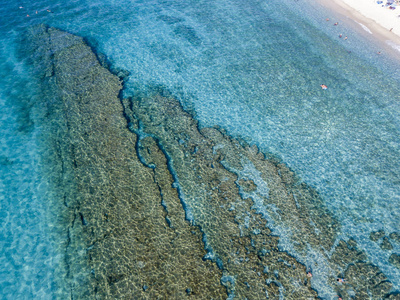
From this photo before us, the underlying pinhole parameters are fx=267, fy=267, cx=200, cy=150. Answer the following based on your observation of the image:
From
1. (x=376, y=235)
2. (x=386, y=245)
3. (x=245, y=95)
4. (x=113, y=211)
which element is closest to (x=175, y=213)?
(x=113, y=211)

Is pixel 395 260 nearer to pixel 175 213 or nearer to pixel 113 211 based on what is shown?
pixel 175 213

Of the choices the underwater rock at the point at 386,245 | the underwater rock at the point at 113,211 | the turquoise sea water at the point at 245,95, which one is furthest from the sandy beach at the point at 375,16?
the underwater rock at the point at 113,211

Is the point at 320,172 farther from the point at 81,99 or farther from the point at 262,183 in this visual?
the point at 81,99

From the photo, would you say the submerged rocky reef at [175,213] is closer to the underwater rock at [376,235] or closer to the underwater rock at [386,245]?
the underwater rock at [376,235]

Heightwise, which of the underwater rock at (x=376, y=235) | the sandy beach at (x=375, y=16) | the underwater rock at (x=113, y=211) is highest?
the sandy beach at (x=375, y=16)

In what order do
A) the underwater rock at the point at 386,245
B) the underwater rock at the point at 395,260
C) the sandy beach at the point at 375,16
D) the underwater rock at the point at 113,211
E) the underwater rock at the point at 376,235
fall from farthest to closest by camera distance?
1. the sandy beach at the point at 375,16
2. the underwater rock at the point at 376,235
3. the underwater rock at the point at 386,245
4. the underwater rock at the point at 395,260
5. the underwater rock at the point at 113,211

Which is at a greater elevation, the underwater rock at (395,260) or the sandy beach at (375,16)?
the sandy beach at (375,16)

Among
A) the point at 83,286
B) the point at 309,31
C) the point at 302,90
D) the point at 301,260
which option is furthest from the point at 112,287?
the point at 309,31
